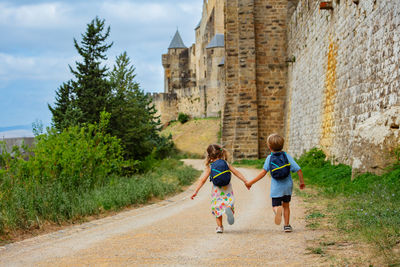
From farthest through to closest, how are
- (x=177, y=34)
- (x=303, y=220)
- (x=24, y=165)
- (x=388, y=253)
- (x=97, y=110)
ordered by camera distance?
(x=177, y=34) → (x=97, y=110) → (x=24, y=165) → (x=303, y=220) → (x=388, y=253)

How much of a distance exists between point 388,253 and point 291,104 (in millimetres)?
17691

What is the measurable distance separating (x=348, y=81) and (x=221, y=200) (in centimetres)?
696

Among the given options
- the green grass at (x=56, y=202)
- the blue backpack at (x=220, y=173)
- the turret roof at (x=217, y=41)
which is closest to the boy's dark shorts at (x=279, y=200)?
the blue backpack at (x=220, y=173)

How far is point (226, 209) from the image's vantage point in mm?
5879

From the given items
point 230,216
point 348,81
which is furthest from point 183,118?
point 230,216

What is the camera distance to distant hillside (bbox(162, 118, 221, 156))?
40222 mm

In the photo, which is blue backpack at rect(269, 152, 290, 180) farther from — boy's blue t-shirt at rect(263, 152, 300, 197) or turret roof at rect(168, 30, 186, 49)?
turret roof at rect(168, 30, 186, 49)

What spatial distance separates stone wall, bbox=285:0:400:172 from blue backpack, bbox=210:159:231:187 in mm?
3361

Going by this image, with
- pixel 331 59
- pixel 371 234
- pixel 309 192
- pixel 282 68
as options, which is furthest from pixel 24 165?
pixel 282 68

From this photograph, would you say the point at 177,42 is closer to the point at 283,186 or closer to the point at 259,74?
the point at 259,74

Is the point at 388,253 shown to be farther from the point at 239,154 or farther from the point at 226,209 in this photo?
the point at 239,154

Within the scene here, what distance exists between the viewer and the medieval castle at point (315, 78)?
8.70m

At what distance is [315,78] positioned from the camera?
16078mm

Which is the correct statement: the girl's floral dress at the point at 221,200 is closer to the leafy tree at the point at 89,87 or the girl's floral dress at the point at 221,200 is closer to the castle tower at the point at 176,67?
the leafy tree at the point at 89,87
